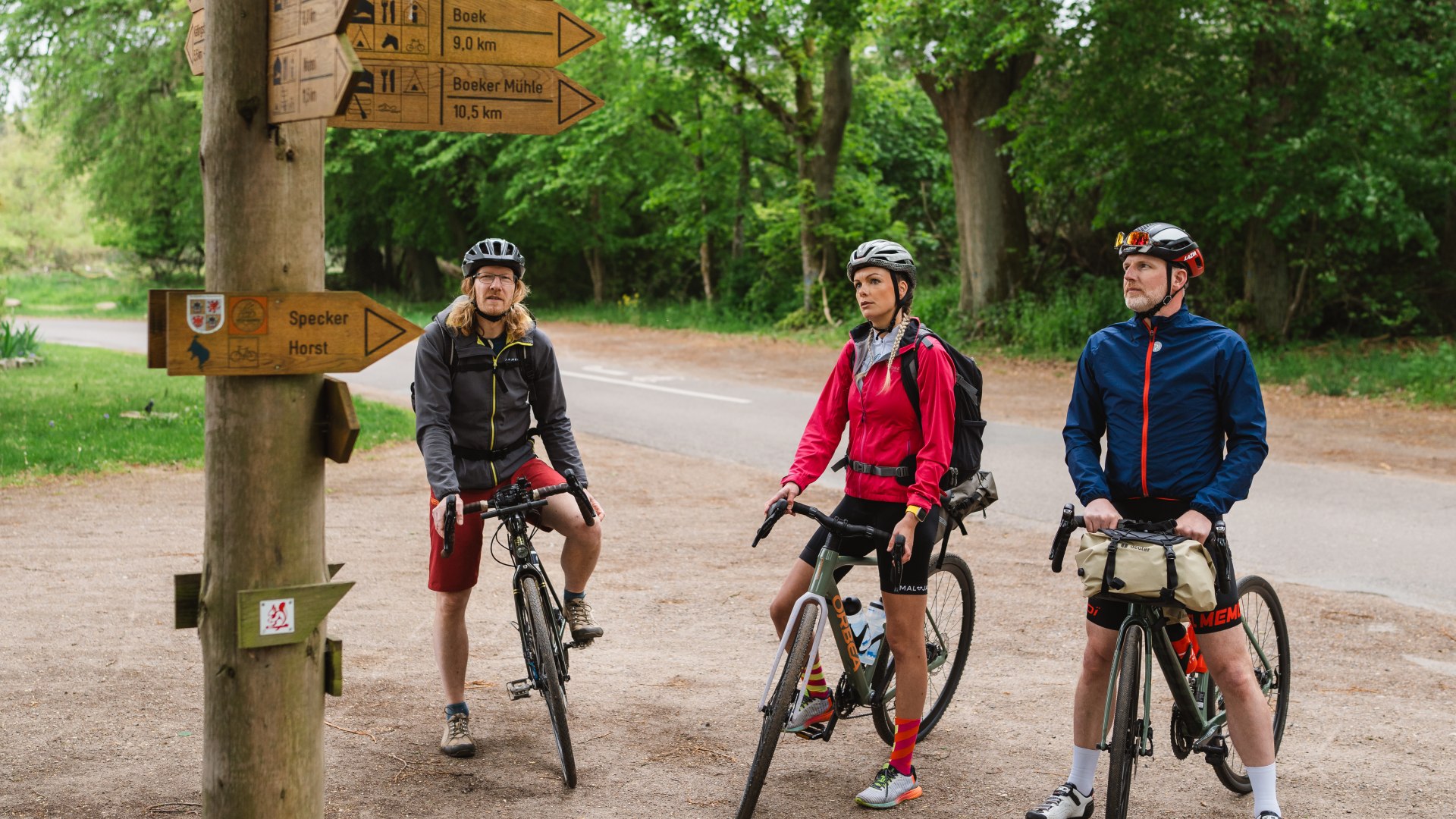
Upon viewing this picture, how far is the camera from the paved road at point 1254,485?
7.98m

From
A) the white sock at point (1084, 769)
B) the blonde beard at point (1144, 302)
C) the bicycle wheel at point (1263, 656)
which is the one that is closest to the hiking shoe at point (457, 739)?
the white sock at point (1084, 769)

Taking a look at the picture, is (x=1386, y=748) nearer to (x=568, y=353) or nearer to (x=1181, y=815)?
(x=1181, y=815)

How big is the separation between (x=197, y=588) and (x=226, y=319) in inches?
28.6

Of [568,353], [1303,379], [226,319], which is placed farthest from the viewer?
[568,353]

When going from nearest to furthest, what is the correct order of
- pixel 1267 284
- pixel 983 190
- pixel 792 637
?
pixel 792 637, pixel 1267 284, pixel 983 190

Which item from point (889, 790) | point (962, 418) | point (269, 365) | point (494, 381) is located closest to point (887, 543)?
point (962, 418)

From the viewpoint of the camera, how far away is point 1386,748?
194 inches

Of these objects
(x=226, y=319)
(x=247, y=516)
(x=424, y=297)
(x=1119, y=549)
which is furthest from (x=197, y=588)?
(x=424, y=297)

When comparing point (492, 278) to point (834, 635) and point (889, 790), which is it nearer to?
point (834, 635)

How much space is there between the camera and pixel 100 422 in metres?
13.4

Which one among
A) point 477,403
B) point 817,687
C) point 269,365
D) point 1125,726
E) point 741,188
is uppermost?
point 741,188

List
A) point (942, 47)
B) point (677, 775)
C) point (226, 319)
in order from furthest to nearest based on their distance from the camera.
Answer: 1. point (942, 47)
2. point (677, 775)
3. point (226, 319)

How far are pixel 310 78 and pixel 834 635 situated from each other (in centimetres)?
258

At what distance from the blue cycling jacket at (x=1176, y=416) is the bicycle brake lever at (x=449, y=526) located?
2122mm
